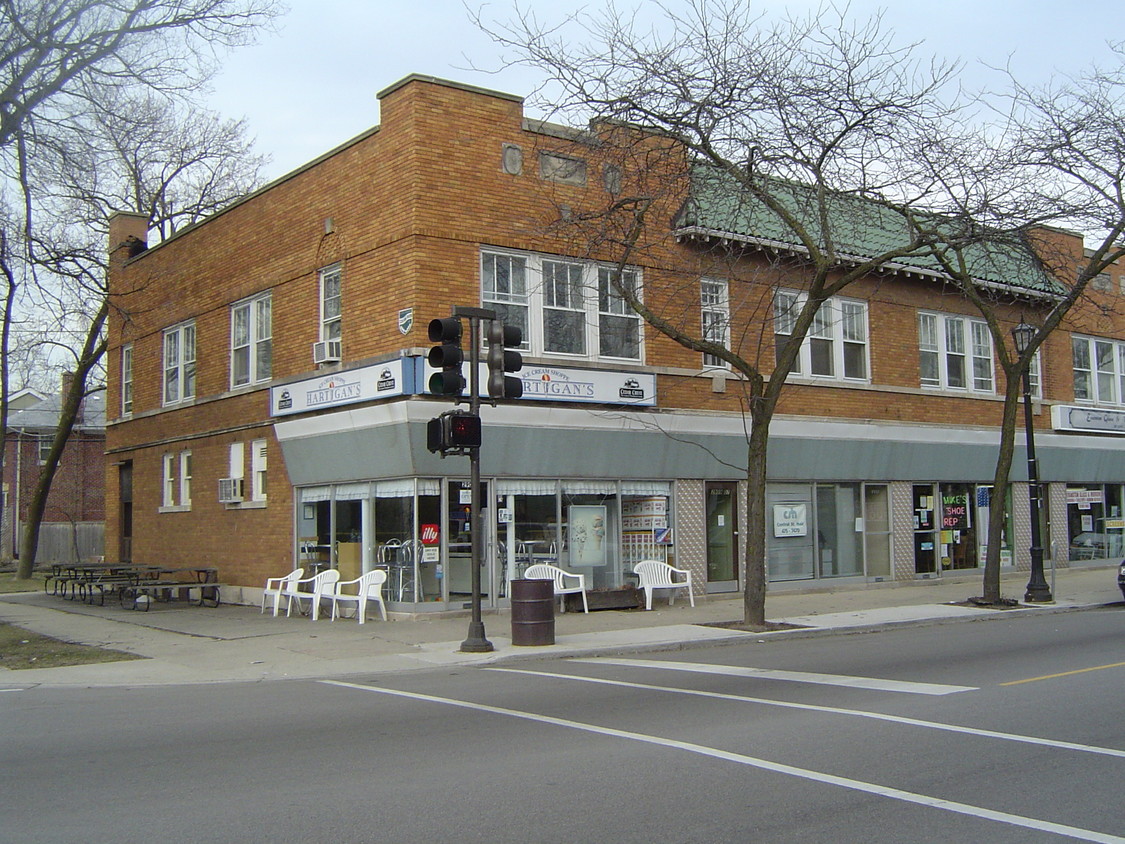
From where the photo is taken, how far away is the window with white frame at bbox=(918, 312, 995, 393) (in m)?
26.2

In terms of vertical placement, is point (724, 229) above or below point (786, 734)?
above

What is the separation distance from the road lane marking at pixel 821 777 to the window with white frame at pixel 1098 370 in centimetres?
2486

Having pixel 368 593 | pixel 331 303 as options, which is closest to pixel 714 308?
pixel 331 303

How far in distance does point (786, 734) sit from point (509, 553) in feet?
36.5

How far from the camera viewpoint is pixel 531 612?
15047mm

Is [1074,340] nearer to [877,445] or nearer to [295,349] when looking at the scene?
[877,445]

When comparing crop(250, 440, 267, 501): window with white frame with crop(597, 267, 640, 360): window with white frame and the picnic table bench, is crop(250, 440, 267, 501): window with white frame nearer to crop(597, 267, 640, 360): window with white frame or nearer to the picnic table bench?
the picnic table bench

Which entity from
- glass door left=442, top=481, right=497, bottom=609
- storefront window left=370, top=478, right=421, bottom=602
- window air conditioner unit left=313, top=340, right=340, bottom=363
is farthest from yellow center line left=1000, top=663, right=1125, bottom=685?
window air conditioner unit left=313, top=340, right=340, bottom=363

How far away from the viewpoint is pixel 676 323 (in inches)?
836

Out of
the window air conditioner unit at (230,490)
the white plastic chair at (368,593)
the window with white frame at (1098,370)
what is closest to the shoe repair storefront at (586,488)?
the white plastic chair at (368,593)

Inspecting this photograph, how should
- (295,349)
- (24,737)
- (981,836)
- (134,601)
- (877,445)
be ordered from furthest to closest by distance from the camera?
(877,445) → (134,601) → (295,349) → (24,737) → (981,836)

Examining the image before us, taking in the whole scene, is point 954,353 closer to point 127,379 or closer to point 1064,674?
point 1064,674

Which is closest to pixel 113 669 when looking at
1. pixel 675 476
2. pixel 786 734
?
pixel 786 734

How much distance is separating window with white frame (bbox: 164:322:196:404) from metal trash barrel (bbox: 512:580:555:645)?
514 inches
